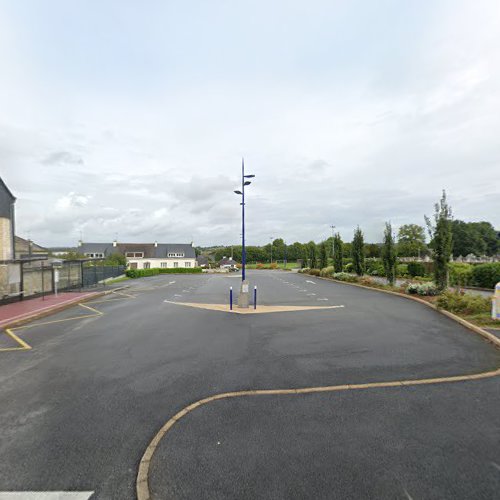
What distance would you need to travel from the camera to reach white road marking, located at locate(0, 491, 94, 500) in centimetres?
310

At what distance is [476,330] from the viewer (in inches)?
365

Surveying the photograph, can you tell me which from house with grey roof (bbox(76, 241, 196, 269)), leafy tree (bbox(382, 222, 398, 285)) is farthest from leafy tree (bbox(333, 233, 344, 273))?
house with grey roof (bbox(76, 241, 196, 269))

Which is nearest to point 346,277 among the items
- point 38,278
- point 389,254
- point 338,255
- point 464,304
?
point 338,255

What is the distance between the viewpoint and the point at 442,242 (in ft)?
53.0

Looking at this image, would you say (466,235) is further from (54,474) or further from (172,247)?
(54,474)

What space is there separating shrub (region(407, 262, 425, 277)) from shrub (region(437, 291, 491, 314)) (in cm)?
2102

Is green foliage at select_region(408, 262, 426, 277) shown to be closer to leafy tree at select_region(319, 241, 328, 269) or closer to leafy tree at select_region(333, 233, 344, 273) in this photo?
leafy tree at select_region(333, 233, 344, 273)

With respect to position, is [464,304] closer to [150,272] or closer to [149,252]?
[150,272]

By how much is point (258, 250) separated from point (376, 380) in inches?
4915

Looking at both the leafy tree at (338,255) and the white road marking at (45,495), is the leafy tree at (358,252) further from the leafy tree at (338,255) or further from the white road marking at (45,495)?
the white road marking at (45,495)

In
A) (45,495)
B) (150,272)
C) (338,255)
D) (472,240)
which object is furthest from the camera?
(472,240)

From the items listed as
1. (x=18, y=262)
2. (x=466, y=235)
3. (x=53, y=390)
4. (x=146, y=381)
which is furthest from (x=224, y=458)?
(x=466, y=235)

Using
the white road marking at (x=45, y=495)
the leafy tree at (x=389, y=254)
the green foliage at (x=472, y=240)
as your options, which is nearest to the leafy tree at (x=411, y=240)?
the green foliage at (x=472, y=240)

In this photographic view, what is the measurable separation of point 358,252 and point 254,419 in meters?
25.4
